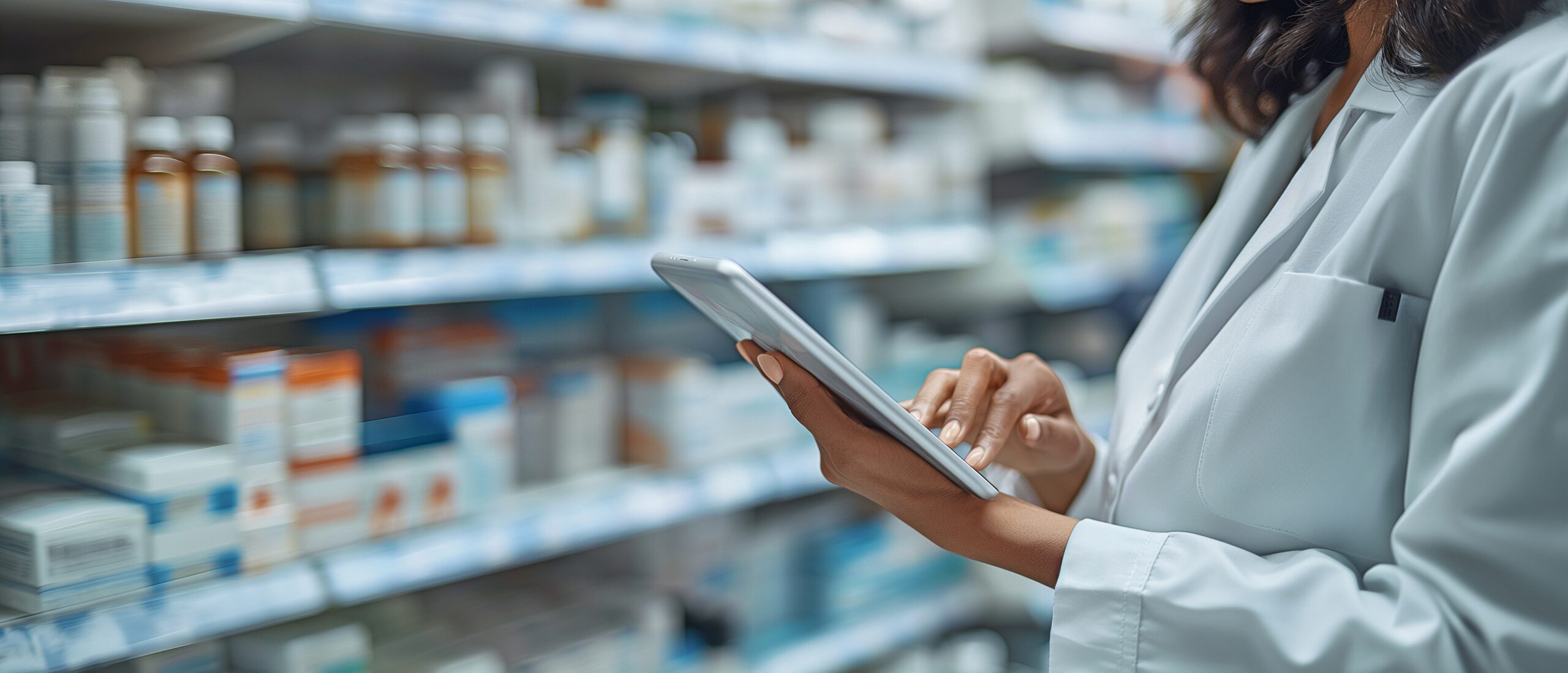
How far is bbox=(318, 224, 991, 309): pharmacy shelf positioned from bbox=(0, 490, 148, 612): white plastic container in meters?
0.31

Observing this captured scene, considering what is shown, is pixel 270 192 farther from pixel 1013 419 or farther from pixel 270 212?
pixel 1013 419

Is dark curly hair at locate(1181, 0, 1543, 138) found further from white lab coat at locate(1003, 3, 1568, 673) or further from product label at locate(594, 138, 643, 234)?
product label at locate(594, 138, 643, 234)

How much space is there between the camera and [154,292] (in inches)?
39.1

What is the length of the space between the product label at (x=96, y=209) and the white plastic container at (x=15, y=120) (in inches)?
2.1

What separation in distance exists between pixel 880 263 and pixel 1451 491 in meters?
1.30

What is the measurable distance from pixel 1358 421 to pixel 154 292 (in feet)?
3.58

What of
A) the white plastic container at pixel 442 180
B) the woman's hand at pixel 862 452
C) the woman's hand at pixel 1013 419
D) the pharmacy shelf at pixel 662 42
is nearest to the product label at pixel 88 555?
the white plastic container at pixel 442 180

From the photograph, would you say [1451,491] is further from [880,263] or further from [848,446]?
[880,263]

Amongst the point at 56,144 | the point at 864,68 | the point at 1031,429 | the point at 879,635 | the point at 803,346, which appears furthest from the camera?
the point at 879,635

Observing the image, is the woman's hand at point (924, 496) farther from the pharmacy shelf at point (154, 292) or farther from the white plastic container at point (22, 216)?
the white plastic container at point (22, 216)

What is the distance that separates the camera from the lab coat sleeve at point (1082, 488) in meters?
1.03

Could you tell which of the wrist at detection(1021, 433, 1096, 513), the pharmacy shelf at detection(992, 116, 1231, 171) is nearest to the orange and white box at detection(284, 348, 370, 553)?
the wrist at detection(1021, 433, 1096, 513)

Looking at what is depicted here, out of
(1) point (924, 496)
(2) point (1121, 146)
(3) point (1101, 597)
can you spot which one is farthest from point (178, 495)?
(2) point (1121, 146)

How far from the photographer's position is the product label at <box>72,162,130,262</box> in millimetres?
982
